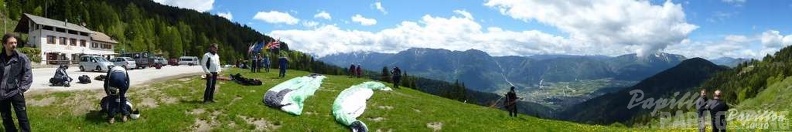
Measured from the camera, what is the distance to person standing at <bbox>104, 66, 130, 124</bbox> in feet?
67.7

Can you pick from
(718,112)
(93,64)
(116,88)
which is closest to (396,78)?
(718,112)

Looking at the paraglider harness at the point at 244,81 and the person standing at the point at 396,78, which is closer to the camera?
the paraglider harness at the point at 244,81

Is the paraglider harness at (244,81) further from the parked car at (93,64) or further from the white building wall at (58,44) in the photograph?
the white building wall at (58,44)

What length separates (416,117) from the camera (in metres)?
29.6

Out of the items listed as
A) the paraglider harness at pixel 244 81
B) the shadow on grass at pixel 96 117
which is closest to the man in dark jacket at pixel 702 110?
the paraglider harness at pixel 244 81

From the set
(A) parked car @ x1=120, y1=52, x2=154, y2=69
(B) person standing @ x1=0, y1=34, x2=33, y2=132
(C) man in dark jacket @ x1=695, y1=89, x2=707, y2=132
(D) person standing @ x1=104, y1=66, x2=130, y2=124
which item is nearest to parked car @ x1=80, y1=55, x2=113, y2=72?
(A) parked car @ x1=120, y1=52, x2=154, y2=69

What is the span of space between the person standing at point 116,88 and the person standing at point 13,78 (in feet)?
15.6

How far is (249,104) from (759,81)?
Result: 686ft

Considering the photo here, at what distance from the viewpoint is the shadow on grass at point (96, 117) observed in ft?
70.4

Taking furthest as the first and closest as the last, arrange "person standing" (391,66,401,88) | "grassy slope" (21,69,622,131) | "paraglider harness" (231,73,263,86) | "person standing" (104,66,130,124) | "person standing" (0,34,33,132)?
"person standing" (391,66,401,88) < "paraglider harness" (231,73,263,86) < "grassy slope" (21,69,622,131) < "person standing" (104,66,130,124) < "person standing" (0,34,33,132)

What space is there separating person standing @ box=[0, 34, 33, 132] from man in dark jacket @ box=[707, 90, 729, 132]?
28.7m

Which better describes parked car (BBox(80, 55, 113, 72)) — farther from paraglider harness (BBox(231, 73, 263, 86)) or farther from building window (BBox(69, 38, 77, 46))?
building window (BBox(69, 38, 77, 46))

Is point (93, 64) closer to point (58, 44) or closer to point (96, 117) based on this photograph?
point (96, 117)

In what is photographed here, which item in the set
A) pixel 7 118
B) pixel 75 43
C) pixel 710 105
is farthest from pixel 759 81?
pixel 7 118
